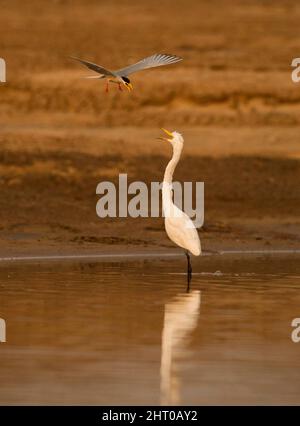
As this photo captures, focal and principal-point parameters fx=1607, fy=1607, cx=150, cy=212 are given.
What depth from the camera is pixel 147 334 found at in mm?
11633

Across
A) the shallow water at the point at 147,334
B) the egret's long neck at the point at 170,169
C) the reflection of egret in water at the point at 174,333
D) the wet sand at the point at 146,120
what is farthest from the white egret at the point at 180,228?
the wet sand at the point at 146,120

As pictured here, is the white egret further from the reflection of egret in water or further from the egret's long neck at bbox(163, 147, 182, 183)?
the reflection of egret in water

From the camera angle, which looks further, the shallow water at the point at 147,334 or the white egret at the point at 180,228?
the white egret at the point at 180,228

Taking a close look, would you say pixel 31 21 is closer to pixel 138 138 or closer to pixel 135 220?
pixel 138 138

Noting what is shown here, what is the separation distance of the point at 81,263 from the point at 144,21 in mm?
13164

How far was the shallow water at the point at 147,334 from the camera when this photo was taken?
9.38 metres

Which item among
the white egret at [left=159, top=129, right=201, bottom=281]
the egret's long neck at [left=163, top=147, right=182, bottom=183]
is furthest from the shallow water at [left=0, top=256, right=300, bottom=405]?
the egret's long neck at [left=163, top=147, right=182, bottom=183]

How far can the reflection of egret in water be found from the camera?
30.9ft

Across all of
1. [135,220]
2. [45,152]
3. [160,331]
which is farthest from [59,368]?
[45,152]

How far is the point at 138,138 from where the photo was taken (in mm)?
24406

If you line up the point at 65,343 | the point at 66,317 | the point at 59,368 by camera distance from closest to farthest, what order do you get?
the point at 59,368
the point at 65,343
the point at 66,317

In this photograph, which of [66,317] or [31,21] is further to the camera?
[31,21]

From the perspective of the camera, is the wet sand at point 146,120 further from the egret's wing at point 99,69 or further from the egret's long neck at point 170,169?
the egret's wing at point 99,69

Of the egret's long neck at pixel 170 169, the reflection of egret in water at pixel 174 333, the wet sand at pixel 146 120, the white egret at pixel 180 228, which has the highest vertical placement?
the wet sand at pixel 146 120
